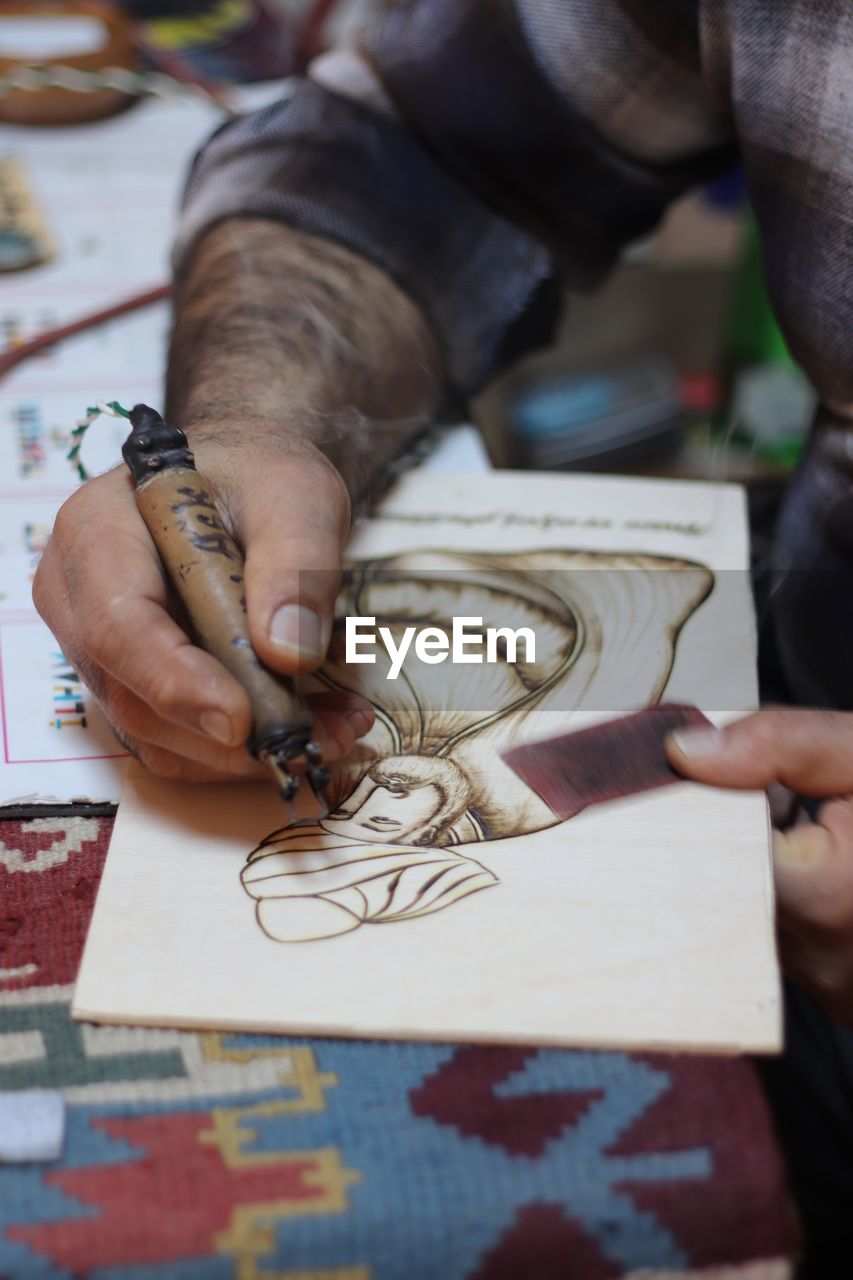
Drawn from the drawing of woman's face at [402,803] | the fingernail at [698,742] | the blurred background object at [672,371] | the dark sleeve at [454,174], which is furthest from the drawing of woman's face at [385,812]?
the blurred background object at [672,371]

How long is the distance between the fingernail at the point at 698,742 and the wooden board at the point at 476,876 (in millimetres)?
16

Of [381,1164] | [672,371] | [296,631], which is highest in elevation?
[296,631]

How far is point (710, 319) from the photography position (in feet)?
6.02

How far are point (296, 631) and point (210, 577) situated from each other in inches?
1.7

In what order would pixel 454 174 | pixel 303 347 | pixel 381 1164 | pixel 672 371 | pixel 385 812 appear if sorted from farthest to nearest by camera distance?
pixel 672 371
pixel 454 174
pixel 303 347
pixel 385 812
pixel 381 1164

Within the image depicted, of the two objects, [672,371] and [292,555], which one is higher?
[292,555]

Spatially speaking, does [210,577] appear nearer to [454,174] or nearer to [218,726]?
[218,726]

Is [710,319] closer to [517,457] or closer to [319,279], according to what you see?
[517,457]

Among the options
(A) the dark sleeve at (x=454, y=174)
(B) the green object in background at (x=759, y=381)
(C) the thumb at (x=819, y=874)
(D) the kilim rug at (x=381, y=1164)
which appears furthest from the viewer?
(B) the green object in background at (x=759, y=381)

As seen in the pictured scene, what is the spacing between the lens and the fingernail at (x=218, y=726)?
447 mm

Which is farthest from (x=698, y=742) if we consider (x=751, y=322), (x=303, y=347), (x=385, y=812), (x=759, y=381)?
(x=751, y=322)

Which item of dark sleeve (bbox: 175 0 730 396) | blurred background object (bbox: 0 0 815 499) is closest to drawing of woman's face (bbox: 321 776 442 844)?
dark sleeve (bbox: 175 0 730 396)

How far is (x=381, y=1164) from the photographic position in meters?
0.40
